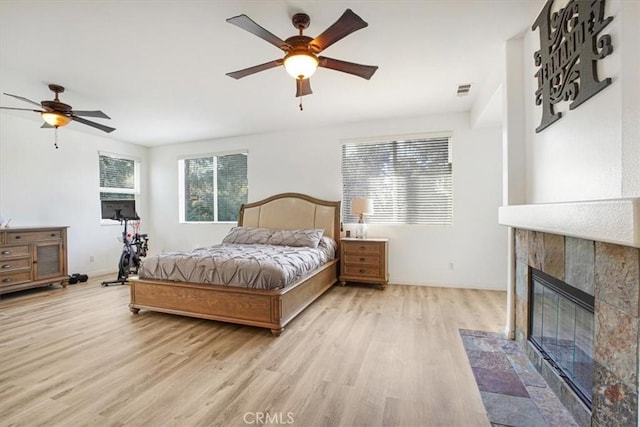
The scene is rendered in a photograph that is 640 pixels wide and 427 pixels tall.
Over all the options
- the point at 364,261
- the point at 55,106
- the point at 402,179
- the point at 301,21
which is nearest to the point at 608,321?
the point at 301,21

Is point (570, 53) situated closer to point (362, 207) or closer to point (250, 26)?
point (250, 26)

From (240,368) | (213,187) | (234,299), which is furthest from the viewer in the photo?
(213,187)

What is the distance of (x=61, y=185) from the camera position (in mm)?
4855

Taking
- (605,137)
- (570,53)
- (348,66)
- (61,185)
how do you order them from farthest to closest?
(61,185) → (348,66) → (570,53) → (605,137)

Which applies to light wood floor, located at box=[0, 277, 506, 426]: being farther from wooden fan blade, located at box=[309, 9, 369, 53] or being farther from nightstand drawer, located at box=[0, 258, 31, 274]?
wooden fan blade, located at box=[309, 9, 369, 53]

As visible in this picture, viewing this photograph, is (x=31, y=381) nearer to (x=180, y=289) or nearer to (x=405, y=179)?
(x=180, y=289)

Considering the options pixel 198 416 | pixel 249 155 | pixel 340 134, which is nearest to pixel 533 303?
pixel 198 416

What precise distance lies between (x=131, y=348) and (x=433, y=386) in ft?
7.85

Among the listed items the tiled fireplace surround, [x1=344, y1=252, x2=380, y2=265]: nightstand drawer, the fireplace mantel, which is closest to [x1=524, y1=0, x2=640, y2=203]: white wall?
the fireplace mantel

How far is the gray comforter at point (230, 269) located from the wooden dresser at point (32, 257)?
2.26m

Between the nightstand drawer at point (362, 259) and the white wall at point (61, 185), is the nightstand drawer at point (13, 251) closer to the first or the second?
the white wall at point (61, 185)

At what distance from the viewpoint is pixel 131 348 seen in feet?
8.01

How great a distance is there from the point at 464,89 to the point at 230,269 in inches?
132

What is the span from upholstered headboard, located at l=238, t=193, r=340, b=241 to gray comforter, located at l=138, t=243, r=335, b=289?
1327mm
